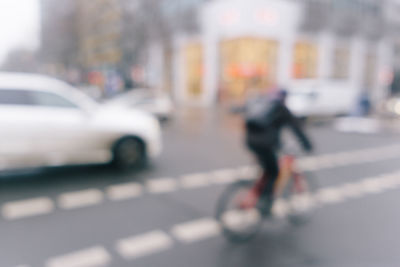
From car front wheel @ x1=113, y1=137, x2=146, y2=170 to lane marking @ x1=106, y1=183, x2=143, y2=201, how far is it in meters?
0.96

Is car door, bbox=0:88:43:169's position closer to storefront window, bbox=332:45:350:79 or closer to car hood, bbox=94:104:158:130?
car hood, bbox=94:104:158:130

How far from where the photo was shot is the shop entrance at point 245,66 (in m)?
31.0

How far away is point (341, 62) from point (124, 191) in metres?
35.9

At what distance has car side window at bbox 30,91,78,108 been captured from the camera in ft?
20.2

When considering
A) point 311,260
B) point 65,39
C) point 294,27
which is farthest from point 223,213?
point 65,39

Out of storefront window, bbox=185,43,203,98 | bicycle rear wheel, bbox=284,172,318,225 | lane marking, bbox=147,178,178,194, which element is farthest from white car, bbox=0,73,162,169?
storefront window, bbox=185,43,203,98

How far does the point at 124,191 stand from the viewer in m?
5.68

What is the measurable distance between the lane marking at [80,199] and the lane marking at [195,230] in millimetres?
1497

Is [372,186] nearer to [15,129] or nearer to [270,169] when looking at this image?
[270,169]

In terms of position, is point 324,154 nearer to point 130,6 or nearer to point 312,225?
point 312,225

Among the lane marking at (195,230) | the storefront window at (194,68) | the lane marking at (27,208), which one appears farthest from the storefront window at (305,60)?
the lane marking at (27,208)

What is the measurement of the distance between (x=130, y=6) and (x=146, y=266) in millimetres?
28205

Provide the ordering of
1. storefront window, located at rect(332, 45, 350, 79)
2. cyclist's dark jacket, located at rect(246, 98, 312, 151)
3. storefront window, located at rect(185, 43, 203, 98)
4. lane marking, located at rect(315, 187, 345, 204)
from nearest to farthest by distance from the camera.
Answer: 1. cyclist's dark jacket, located at rect(246, 98, 312, 151)
2. lane marking, located at rect(315, 187, 345, 204)
3. storefront window, located at rect(185, 43, 203, 98)
4. storefront window, located at rect(332, 45, 350, 79)

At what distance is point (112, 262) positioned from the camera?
344 centimetres
